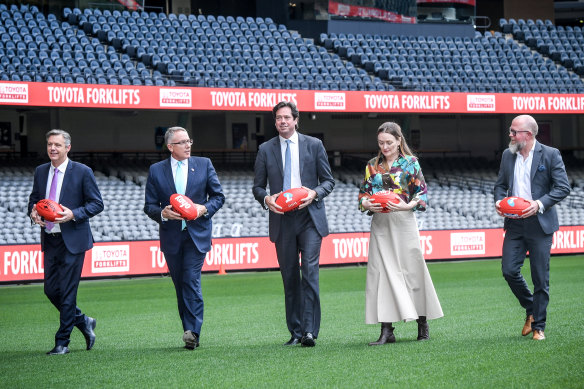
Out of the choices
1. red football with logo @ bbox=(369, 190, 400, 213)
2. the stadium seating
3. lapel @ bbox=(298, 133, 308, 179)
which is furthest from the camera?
the stadium seating

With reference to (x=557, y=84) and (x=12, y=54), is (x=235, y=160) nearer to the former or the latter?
(x=12, y=54)

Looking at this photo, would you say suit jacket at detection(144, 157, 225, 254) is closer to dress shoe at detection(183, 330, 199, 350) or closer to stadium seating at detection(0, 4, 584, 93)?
dress shoe at detection(183, 330, 199, 350)

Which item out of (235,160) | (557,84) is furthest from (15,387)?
(557,84)

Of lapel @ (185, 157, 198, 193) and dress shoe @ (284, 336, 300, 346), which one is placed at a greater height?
lapel @ (185, 157, 198, 193)

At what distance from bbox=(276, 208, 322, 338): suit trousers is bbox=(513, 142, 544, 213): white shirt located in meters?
1.90

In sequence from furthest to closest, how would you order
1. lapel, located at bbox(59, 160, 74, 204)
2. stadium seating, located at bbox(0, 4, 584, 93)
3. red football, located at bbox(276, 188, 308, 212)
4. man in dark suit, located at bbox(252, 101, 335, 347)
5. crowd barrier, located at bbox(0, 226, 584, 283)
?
stadium seating, located at bbox(0, 4, 584, 93) → crowd barrier, located at bbox(0, 226, 584, 283) → lapel, located at bbox(59, 160, 74, 204) → man in dark suit, located at bbox(252, 101, 335, 347) → red football, located at bbox(276, 188, 308, 212)

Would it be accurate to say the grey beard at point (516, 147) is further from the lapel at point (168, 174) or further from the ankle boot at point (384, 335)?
the lapel at point (168, 174)

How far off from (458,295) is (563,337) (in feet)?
21.8

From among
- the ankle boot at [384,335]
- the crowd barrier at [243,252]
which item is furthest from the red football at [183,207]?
the crowd barrier at [243,252]

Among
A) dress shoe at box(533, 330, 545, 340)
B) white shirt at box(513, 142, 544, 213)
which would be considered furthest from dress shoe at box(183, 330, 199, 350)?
white shirt at box(513, 142, 544, 213)

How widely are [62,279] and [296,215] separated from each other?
2220 mm

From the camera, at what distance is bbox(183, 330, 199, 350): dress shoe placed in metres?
8.17

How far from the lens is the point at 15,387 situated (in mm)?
6359

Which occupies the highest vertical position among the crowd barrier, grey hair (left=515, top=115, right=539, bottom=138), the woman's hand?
grey hair (left=515, top=115, right=539, bottom=138)
